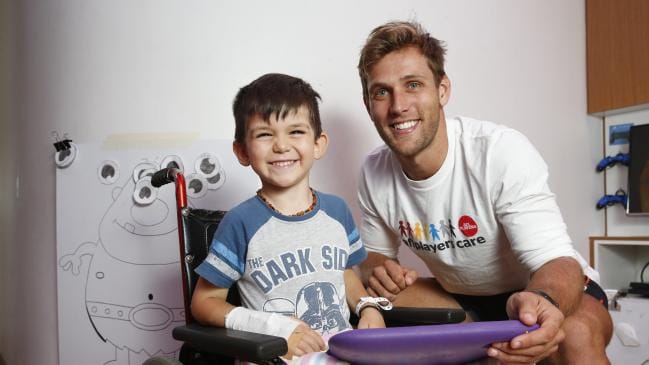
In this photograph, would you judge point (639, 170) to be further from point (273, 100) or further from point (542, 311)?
point (273, 100)

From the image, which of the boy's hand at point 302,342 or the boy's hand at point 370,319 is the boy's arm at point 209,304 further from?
the boy's hand at point 370,319

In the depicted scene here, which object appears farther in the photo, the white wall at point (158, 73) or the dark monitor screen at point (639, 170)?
the dark monitor screen at point (639, 170)

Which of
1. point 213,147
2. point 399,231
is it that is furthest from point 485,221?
point 213,147

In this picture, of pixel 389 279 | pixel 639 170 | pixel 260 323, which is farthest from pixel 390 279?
pixel 639 170

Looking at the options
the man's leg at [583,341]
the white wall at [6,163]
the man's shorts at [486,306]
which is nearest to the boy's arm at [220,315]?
the man's leg at [583,341]

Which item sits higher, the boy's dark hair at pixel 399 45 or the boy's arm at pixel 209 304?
the boy's dark hair at pixel 399 45

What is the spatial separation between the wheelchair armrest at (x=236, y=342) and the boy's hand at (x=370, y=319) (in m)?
0.32

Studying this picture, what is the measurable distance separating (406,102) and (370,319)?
1.87 feet

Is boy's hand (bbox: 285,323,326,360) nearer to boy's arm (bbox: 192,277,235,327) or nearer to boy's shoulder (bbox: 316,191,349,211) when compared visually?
boy's arm (bbox: 192,277,235,327)

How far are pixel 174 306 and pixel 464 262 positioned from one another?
90 cm

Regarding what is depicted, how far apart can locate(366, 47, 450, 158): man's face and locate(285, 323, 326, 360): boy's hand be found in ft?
2.00

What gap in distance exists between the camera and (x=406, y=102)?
1.42 m

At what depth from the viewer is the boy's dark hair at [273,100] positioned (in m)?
1.14

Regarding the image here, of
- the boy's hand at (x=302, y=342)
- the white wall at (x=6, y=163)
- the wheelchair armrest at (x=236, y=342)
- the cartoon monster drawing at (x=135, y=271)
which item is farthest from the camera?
the white wall at (x=6, y=163)
